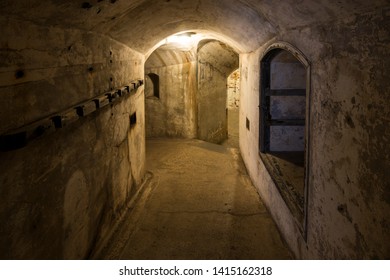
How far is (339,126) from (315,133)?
0.53m

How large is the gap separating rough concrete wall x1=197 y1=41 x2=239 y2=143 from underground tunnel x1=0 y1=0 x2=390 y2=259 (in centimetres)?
424

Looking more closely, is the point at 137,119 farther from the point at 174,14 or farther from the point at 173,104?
the point at 173,104

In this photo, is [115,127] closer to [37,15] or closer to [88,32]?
[88,32]

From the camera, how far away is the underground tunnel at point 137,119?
1897 mm

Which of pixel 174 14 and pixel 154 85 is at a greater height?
pixel 174 14

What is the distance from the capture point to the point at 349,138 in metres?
2.19

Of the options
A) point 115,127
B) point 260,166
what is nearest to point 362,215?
point 115,127

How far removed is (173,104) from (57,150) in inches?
295

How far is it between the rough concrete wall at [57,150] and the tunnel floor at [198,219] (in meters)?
0.47

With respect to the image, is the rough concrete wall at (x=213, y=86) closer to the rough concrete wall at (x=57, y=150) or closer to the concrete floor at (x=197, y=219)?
the concrete floor at (x=197, y=219)

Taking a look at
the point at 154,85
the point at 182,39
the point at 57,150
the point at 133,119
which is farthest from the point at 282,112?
the point at 154,85

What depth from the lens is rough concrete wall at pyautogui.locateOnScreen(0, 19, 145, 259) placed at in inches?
77.0

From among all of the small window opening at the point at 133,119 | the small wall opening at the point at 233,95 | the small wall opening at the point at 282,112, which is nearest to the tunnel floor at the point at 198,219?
the small wall opening at the point at 282,112

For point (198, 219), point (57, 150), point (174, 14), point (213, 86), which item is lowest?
point (198, 219)
